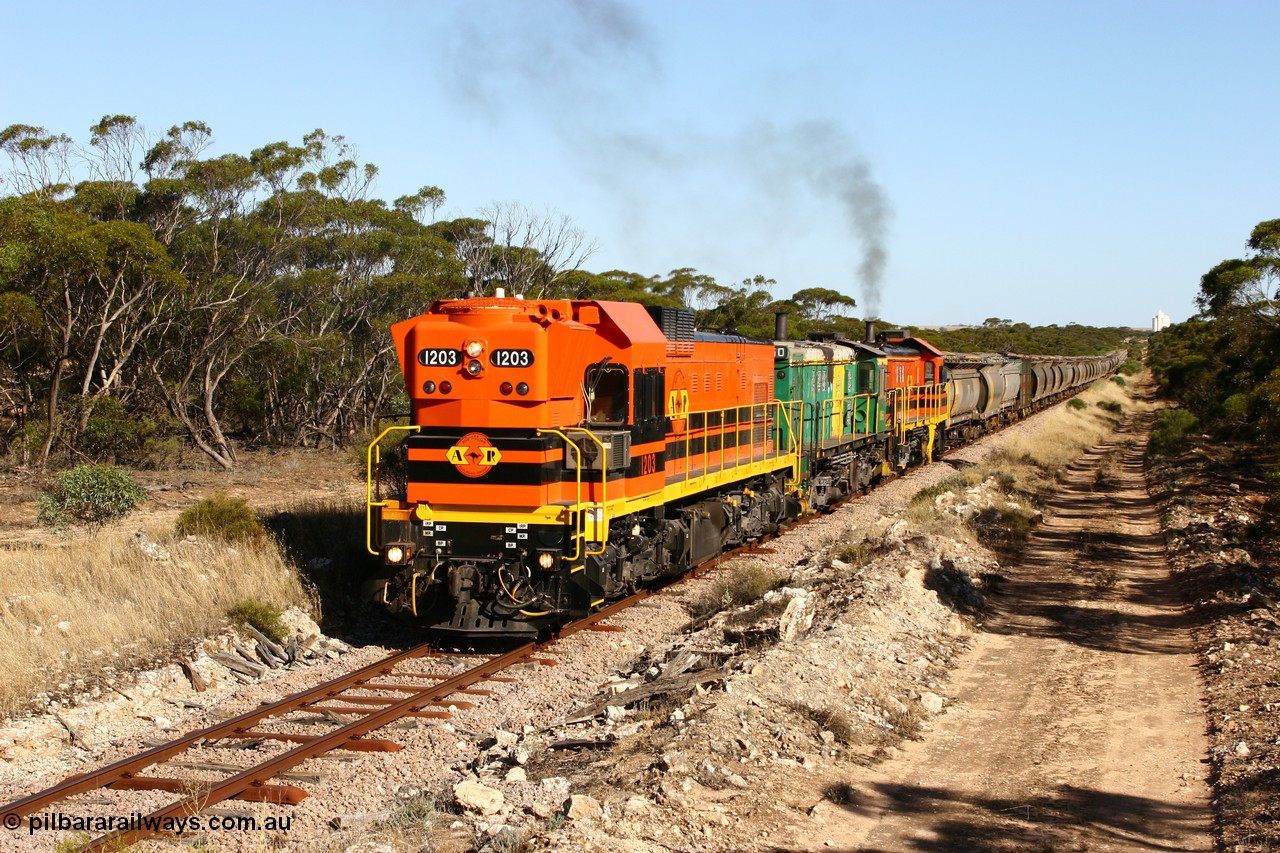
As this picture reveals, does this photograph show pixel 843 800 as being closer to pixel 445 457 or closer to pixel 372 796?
pixel 372 796

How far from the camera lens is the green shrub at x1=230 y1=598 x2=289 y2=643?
12289 mm

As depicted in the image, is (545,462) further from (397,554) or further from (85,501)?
(85,501)

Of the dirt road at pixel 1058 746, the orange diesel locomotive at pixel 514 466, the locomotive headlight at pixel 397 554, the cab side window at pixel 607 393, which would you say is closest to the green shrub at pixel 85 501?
the orange diesel locomotive at pixel 514 466

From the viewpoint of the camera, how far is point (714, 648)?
11234 millimetres

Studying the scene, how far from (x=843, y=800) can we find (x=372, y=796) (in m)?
3.27

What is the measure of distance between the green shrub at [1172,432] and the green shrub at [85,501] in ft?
97.3

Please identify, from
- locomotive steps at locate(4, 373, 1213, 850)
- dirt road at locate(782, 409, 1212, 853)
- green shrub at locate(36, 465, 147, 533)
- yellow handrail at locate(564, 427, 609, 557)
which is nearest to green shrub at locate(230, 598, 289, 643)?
locomotive steps at locate(4, 373, 1213, 850)

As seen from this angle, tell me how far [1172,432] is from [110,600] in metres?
34.5

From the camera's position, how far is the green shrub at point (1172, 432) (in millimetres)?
35594

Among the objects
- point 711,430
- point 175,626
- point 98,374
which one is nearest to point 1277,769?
point 711,430

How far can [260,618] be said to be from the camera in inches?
484

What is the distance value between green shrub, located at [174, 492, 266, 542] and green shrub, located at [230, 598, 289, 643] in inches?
104

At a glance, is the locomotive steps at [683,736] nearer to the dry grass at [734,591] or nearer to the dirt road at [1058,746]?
the dry grass at [734,591]

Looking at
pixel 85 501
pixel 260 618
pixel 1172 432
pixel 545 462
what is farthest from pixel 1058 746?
pixel 1172 432
